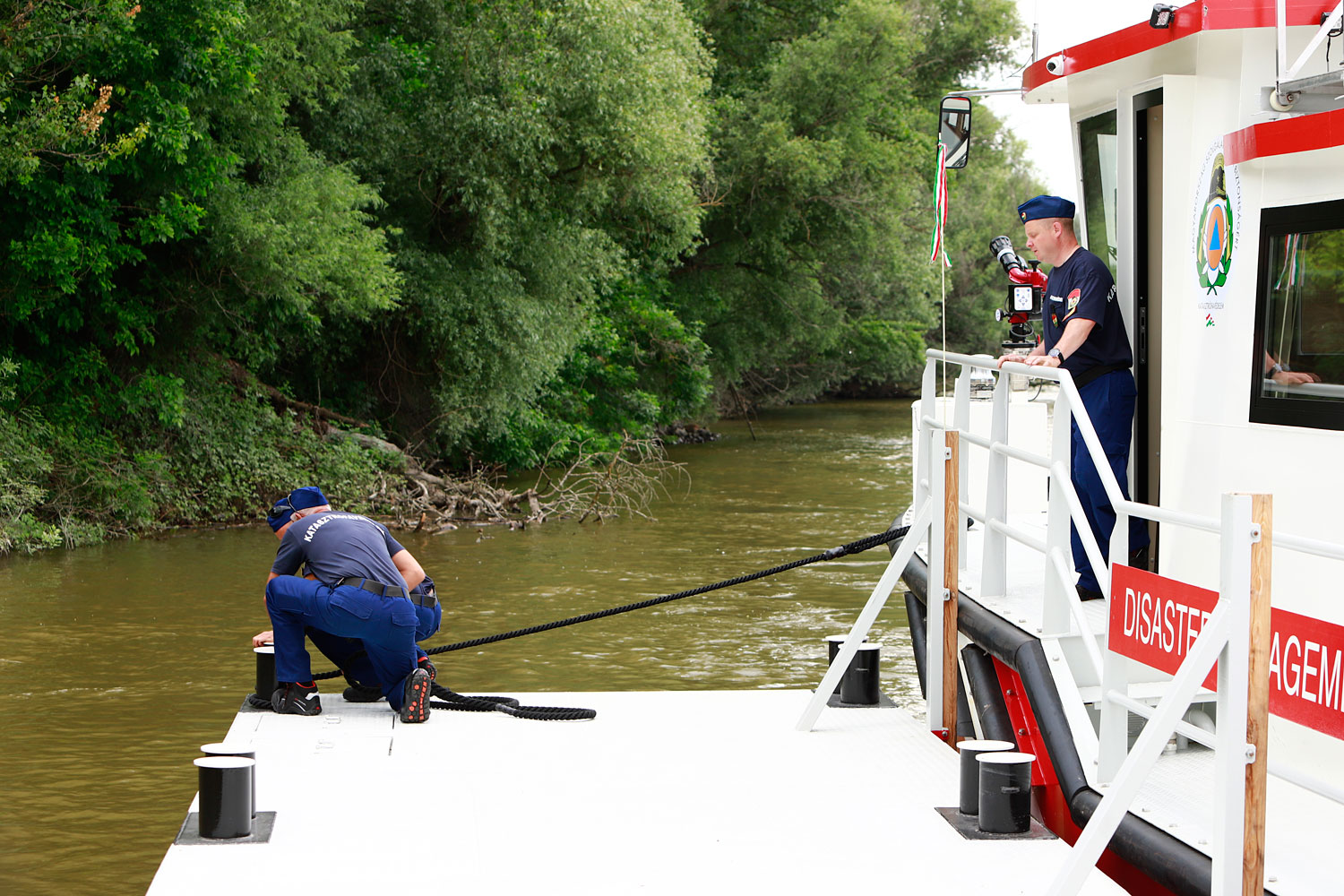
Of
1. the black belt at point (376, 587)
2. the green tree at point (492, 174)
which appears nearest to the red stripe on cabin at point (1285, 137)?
the black belt at point (376, 587)

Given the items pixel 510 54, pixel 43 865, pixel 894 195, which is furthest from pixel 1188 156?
pixel 894 195

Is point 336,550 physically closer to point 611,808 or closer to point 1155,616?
point 611,808

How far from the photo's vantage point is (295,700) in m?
6.74

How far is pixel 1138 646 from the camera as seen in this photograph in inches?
167

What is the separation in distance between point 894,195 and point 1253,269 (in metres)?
27.4

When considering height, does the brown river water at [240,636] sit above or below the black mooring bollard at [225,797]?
below

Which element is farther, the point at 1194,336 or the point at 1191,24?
the point at 1194,336

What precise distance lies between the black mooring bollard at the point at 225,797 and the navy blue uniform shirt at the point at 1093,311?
369cm

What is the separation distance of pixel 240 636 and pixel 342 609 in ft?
18.5

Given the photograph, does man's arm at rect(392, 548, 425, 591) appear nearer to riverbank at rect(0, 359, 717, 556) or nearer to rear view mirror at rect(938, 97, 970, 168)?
rear view mirror at rect(938, 97, 970, 168)

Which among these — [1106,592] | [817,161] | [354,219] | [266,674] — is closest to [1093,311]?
[1106,592]

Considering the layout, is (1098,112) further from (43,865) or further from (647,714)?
(43,865)

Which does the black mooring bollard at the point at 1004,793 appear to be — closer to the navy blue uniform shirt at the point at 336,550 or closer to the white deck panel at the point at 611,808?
the white deck panel at the point at 611,808

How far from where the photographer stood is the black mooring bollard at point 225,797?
4793 millimetres
